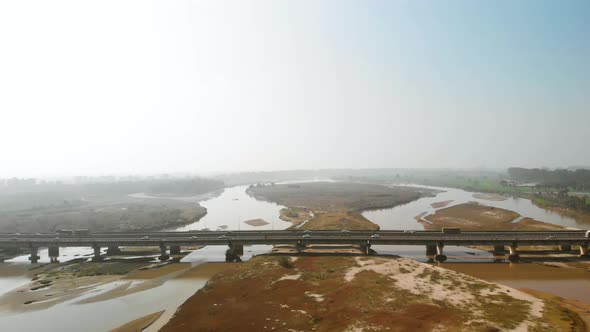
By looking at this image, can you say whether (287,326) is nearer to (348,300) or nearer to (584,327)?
(348,300)

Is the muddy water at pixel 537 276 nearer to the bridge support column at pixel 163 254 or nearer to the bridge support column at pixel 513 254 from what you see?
the bridge support column at pixel 513 254

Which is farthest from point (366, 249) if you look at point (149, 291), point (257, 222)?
point (257, 222)

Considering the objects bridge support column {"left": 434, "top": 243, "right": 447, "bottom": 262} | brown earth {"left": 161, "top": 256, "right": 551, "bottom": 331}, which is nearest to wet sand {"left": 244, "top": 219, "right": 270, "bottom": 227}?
brown earth {"left": 161, "top": 256, "right": 551, "bottom": 331}

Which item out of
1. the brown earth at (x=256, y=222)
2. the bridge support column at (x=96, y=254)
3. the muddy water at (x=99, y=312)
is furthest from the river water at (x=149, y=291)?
the bridge support column at (x=96, y=254)

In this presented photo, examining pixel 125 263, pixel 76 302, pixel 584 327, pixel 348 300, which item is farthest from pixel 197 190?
pixel 584 327

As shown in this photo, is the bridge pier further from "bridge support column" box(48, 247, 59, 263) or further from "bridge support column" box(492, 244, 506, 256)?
"bridge support column" box(48, 247, 59, 263)

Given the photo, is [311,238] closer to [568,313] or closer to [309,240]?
[309,240]
